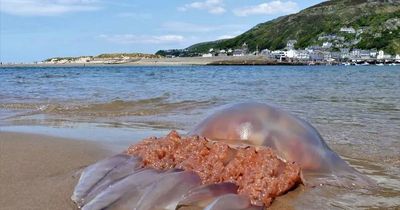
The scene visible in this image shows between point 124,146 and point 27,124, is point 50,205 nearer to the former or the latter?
point 124,146

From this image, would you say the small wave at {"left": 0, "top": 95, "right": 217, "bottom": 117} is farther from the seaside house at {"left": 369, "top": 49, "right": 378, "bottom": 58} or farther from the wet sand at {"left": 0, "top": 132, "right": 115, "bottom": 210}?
the seaside house at {"left": 369, "top": 49, "right": 378, "bottom": 58}

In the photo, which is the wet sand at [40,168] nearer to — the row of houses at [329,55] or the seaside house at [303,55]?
the row of houses at [329,55]

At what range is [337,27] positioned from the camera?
13525 centimetres

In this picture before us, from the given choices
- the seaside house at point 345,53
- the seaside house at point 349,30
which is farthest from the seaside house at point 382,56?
the seaside house at point 349,30

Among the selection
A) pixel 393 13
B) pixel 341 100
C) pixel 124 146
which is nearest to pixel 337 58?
pixel 393 13

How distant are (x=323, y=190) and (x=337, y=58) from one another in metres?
117

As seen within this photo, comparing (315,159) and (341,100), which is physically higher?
(315,159)

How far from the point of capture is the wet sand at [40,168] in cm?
344

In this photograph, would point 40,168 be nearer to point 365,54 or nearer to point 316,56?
point 316,56

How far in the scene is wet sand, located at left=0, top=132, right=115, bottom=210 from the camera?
3.44m

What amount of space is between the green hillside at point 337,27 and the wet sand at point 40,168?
11795 cm

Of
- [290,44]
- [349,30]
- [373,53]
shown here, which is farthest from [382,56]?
[290,44]

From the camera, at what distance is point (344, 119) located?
8.38 m

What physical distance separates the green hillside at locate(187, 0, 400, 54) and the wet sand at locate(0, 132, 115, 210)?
118 metres
